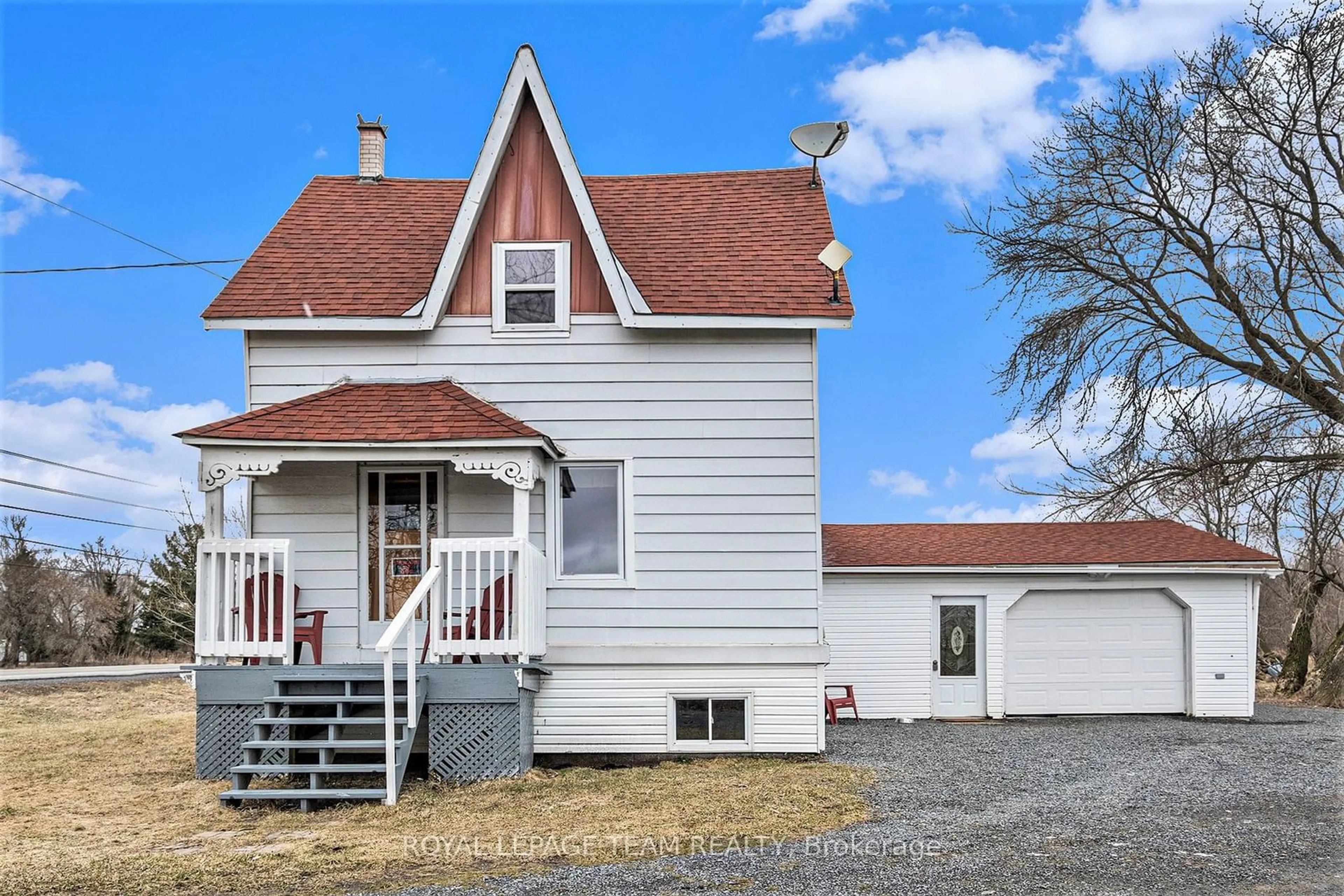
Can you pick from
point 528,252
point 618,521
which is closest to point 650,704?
point 618,521

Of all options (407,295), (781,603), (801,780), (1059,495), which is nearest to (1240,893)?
(801,780)

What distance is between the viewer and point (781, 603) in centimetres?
1245

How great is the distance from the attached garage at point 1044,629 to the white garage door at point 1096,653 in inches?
0.7

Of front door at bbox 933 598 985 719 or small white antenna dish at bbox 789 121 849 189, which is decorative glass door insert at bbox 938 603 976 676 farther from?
small white antenna dish at bbox 789 121 849 189

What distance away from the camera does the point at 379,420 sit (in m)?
11.8

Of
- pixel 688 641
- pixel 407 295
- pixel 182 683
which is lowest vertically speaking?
pixel 182 683

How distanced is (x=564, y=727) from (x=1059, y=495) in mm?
12095

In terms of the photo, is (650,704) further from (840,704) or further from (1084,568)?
(1084,568)

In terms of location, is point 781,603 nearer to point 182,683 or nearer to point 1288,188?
point 1288,188

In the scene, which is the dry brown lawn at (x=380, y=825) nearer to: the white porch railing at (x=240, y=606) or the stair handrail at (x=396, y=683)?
the stair handrail at (x=396, y=683)

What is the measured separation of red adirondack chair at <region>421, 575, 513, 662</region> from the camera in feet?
35.8

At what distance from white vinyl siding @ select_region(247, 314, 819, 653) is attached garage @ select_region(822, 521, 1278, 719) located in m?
6.38

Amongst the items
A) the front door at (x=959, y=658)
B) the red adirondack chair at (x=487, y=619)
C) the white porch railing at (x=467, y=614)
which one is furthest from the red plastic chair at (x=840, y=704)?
the red adirondack chair at (x=487, y=619)

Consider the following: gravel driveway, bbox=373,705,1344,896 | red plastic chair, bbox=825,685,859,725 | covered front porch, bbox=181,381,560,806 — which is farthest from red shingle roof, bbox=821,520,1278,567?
covered front porch, bbox=181,381,560,806
